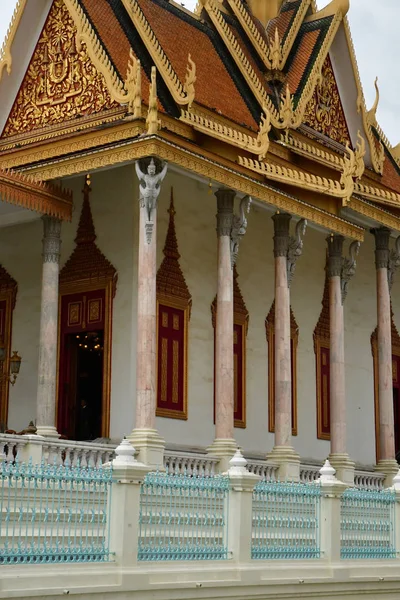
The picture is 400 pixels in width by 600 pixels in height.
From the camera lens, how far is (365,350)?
20922 mm

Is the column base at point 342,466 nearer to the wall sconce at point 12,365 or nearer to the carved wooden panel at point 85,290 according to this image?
the carved wooden panel at point 85,290

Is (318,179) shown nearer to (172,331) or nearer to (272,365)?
(172,331)

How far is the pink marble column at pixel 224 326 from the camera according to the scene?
15.1 m

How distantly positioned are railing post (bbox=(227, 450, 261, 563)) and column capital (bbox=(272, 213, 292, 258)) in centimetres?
682

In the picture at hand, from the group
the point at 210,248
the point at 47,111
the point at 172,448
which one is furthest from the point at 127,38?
the point at 172,448

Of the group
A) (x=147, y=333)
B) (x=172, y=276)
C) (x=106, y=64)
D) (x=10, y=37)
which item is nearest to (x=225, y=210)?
(x=172, y=276)

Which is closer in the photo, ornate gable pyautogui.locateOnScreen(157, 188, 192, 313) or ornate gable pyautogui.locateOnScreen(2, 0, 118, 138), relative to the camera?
ornate gable pyautogui.locateOnScreen(2, 0, 118, 138)

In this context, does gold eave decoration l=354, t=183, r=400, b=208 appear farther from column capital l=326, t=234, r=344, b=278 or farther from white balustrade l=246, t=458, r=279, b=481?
white balustrade l=246, t=458, r=279, b=481

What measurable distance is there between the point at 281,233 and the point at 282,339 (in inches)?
65.7

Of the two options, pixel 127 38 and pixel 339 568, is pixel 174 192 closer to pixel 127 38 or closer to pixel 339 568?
pixel 127 38

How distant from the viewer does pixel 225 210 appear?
15.8m

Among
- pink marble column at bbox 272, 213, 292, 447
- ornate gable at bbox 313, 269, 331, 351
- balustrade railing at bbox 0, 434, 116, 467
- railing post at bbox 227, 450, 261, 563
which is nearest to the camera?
railing post at bbox 227, 450, 261, 563

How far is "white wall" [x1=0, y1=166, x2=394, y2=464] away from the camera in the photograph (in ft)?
52.6

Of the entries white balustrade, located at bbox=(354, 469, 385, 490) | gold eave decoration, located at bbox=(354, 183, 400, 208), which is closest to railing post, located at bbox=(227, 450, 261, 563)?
white balustrade, located at bbox=(354, 469, 385, 490)
